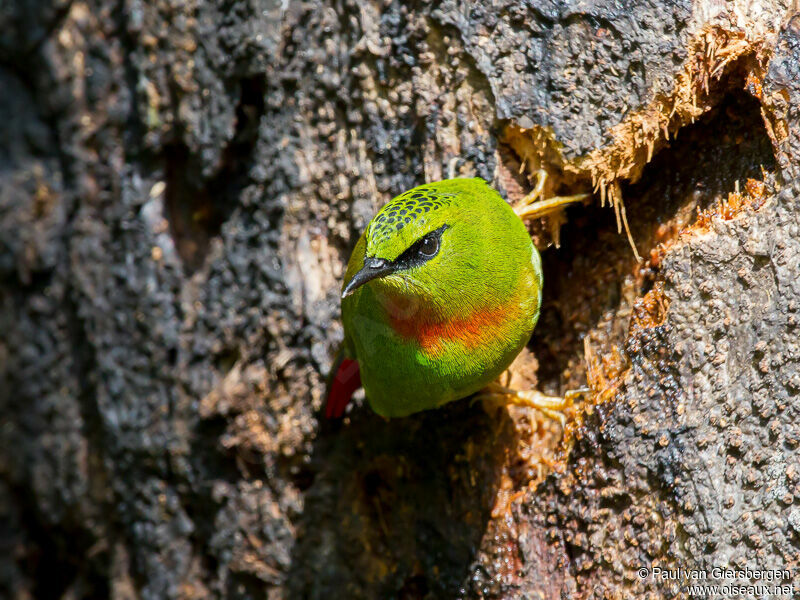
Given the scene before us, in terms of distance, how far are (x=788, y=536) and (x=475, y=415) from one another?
1.13 m

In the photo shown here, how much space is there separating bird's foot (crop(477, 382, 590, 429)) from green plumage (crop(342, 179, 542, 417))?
327 millimetres

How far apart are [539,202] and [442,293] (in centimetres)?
62

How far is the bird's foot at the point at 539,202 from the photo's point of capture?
2.72 m

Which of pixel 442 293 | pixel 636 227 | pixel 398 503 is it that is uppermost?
pixel 442 293

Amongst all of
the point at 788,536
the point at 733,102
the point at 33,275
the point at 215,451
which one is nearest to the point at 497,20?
the point at 733,102

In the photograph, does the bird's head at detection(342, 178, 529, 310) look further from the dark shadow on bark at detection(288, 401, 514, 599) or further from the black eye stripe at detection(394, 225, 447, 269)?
the dark shadow on bark at detection(288, 401, 514, 599)

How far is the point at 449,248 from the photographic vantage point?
2.38 m

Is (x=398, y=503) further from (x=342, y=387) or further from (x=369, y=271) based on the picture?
(x=369, y=271)

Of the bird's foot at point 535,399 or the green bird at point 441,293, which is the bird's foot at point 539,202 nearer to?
the green bird at point 441,293

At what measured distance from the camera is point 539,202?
9.03 feet

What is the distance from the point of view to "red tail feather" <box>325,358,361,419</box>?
2912 millimetres

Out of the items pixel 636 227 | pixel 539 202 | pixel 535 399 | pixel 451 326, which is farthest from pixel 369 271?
pixel 636 227

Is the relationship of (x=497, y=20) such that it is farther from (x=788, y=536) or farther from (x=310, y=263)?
(x=788, y=536)

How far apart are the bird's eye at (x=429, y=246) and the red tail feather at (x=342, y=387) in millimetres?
709
